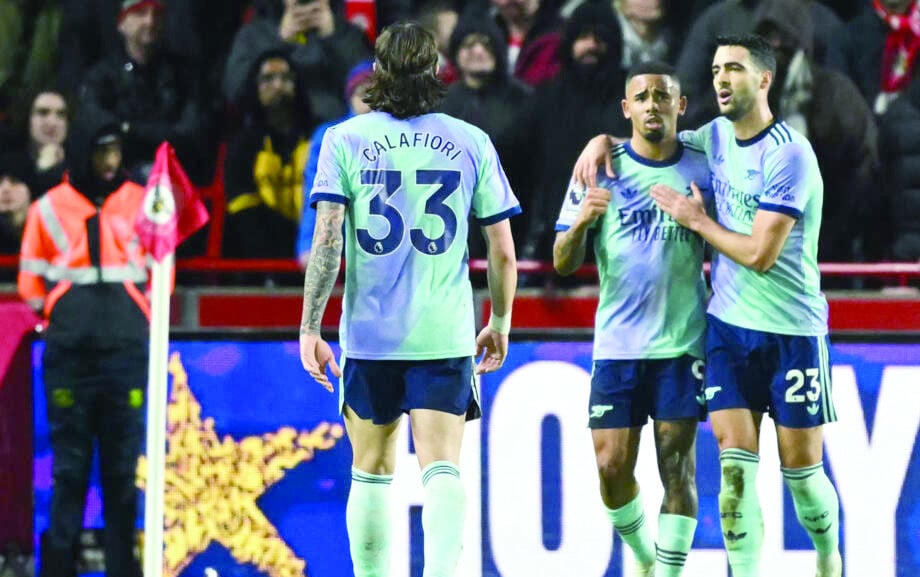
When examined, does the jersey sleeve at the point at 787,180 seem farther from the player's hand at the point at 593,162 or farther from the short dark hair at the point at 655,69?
the player's hand at the point at 593,162

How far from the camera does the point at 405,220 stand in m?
6.25

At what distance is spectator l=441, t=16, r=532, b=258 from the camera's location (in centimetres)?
907

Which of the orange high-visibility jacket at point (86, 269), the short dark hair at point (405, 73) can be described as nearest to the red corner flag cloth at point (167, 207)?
the orange high-visibility jacket at point (86, 269)

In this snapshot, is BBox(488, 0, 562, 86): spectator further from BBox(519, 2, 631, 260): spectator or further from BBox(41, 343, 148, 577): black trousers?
BBox(41, 343, 148, 577): black trousers

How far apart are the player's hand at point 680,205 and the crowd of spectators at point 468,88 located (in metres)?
1.86

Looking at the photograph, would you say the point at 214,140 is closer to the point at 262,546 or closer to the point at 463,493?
the point at 262,546

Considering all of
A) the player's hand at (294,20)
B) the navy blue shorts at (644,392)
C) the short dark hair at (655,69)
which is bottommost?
the navy blue shorts at (644,392)

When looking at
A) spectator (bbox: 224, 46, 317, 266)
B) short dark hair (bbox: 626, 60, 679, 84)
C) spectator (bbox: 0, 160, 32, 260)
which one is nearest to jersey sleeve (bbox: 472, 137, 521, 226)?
short dark hair (bbox: 626, 60, 679, 84)

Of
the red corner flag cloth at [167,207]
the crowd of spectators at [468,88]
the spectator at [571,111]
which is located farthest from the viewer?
the crowd of spectators at [468,88]

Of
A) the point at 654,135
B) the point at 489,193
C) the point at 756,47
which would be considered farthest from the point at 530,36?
the point at 489,193

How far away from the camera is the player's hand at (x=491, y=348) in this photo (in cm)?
652

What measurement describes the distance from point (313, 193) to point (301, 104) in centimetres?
320

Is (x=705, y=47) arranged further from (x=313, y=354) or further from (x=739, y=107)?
(x=313, y=354)

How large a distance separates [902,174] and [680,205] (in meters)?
2.47
